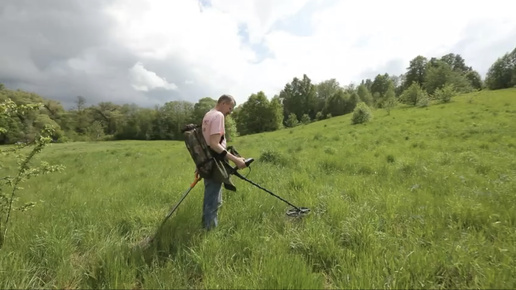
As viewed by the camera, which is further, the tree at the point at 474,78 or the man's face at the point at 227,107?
the tree at the point at 474,78

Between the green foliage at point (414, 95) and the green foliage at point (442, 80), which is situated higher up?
the green foliage at point (442, 80)

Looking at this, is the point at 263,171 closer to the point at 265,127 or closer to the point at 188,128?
the point at 188,128

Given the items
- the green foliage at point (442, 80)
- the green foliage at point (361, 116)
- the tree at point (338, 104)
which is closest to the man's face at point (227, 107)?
the green foliage at point (361, 116)

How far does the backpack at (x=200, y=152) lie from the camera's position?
387 cm

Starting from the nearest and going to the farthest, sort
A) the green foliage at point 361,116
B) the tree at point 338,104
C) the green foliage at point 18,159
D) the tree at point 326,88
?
1. the green foliage at point 18,159
2. the green foliage at point 361,116
3. the tree at point 338,104
4. the tree at point 326,88

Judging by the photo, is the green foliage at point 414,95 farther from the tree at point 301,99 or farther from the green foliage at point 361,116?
the tree at point 301,99

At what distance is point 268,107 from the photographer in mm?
66875

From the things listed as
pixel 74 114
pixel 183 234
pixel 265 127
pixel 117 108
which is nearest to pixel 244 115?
pixel 265 127

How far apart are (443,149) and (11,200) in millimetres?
14620

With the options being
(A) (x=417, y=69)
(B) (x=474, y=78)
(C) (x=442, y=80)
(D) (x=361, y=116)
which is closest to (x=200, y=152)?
(D) (x=361, y=116)

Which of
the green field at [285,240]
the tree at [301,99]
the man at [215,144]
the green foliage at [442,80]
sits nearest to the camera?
the green field at [285,240]

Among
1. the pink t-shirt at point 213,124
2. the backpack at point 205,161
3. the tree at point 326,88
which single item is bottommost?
the backpack at point 205,161

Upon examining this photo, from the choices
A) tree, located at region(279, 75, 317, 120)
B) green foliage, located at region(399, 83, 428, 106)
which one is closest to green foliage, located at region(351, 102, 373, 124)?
green foliage, located at region(399, 83, 428, 106)

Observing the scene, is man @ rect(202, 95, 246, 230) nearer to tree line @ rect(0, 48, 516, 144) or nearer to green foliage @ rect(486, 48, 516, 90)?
tree line @ rect(0, 48, 516, 144)
